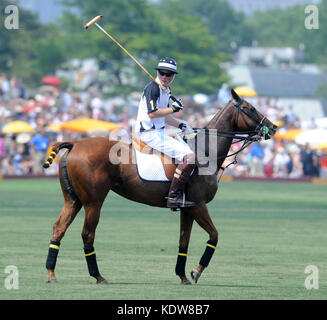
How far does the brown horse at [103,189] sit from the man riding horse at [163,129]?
0.20 m

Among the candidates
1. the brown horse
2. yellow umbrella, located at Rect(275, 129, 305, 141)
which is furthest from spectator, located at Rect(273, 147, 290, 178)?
the brown horse

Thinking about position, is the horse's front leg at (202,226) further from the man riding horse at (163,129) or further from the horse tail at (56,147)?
the horse tail at (56,147)

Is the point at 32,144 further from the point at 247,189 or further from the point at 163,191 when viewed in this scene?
the point at 163,191

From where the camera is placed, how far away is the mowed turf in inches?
439

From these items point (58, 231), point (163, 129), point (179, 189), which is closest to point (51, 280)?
point (58, 231)

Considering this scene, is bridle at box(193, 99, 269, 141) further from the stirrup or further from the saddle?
the stirrup

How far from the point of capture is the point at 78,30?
225 feet

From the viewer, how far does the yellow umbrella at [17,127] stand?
34.6 metres

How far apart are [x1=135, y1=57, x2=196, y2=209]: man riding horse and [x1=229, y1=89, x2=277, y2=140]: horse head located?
0.90m

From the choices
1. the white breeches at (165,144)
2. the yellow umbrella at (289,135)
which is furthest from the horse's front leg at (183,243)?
the yellow umbrella at (289,135)

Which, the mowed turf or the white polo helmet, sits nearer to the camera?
the mowed turf
